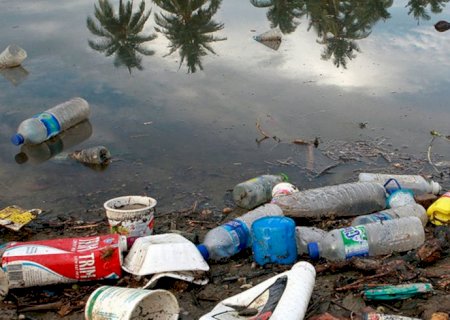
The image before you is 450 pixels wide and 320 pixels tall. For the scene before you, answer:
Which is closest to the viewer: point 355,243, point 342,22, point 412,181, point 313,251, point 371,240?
point 313,251

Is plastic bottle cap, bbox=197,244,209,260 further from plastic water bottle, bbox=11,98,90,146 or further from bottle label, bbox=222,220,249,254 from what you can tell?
plastic water bottle, bbox=11,98,90,146

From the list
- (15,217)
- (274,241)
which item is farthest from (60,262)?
(274,241)

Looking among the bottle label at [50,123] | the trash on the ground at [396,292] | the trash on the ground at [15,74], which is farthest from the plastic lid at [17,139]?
the trash on the ground at [396,292]

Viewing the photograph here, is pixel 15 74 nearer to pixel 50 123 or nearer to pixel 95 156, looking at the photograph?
pixel 50 123

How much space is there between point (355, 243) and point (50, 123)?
11.3ft

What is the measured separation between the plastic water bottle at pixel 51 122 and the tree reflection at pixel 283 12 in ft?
13.6

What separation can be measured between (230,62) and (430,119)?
285 cm

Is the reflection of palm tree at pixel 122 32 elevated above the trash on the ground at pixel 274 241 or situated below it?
above

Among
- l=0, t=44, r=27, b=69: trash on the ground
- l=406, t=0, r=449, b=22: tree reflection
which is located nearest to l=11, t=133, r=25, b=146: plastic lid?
l=0, t=44, r=27, b=69: trash on the ground

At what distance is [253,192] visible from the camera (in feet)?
15.5

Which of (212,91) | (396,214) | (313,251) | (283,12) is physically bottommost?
(396,214)

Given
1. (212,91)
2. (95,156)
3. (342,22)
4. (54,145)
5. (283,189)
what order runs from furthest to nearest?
(342,22) → (212,91) → (54,145) → (95,156) → (283,189)

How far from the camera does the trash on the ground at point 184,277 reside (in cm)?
328

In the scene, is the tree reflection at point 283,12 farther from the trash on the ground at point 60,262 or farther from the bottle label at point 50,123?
the trash on the ground at point 60,262
